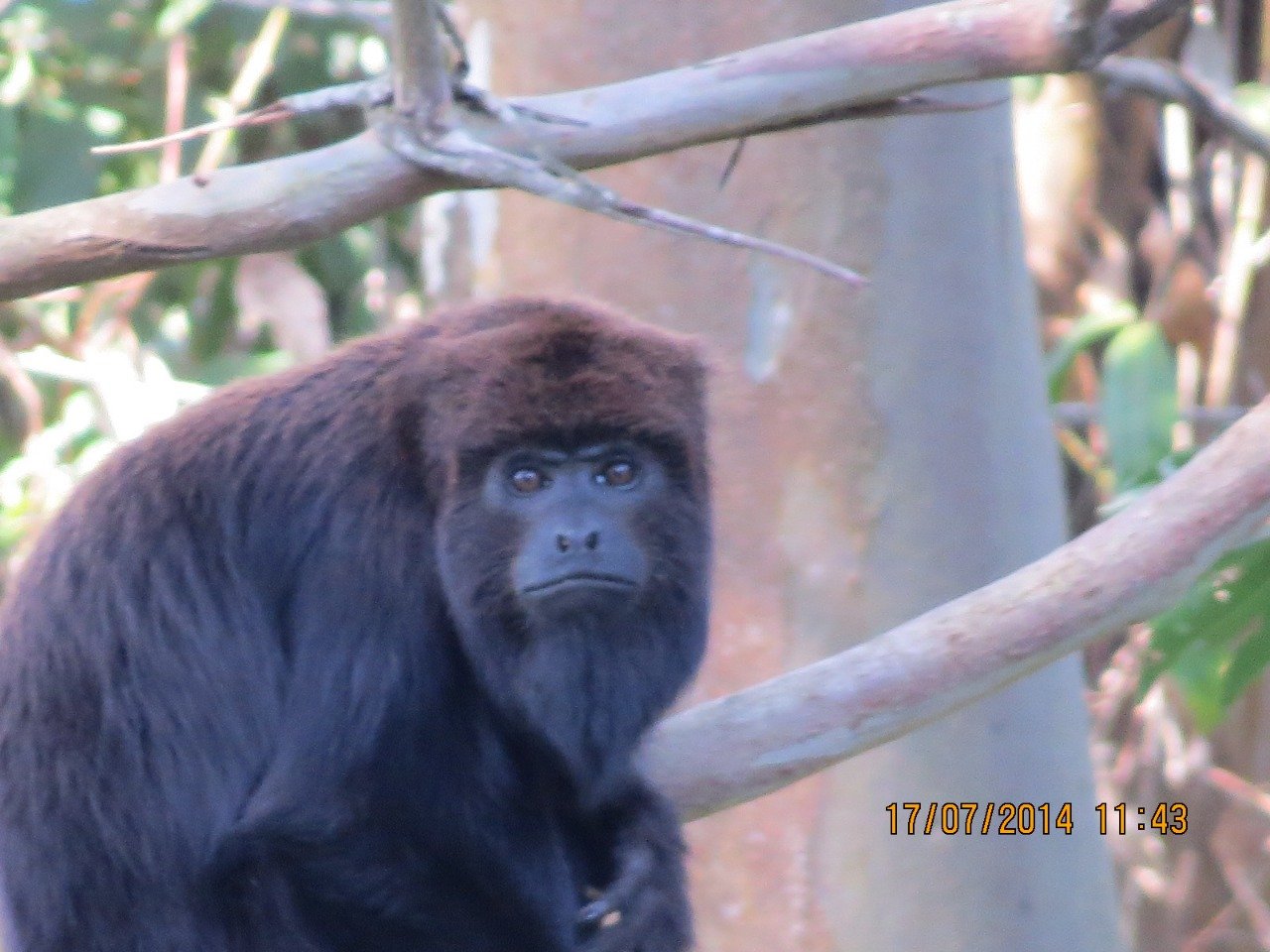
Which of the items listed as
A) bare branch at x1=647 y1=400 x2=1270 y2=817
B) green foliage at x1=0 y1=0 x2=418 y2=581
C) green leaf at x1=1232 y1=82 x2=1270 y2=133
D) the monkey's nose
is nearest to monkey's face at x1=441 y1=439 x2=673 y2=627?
the monkey's nose

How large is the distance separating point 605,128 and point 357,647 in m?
0.86

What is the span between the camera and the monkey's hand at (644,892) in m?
2.68

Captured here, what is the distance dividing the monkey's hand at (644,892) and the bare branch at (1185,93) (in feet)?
8.99

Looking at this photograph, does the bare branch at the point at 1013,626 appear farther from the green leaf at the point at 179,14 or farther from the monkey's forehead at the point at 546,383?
the green leaf at the point at 179,14

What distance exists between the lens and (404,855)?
2438mm

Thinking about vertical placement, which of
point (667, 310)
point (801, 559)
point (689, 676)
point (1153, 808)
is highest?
point (667, 310)

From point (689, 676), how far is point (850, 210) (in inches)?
58.2

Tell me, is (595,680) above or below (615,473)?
below

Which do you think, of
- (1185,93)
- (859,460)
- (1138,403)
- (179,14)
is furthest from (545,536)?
(179,14)

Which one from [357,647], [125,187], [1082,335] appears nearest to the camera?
[357,647]

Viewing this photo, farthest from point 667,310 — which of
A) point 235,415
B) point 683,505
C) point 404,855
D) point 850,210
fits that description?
point 404,855

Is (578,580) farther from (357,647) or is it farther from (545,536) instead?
(357,647)

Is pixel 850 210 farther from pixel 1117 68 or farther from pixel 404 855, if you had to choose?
pixel 404 855

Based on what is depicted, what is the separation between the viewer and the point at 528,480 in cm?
258
